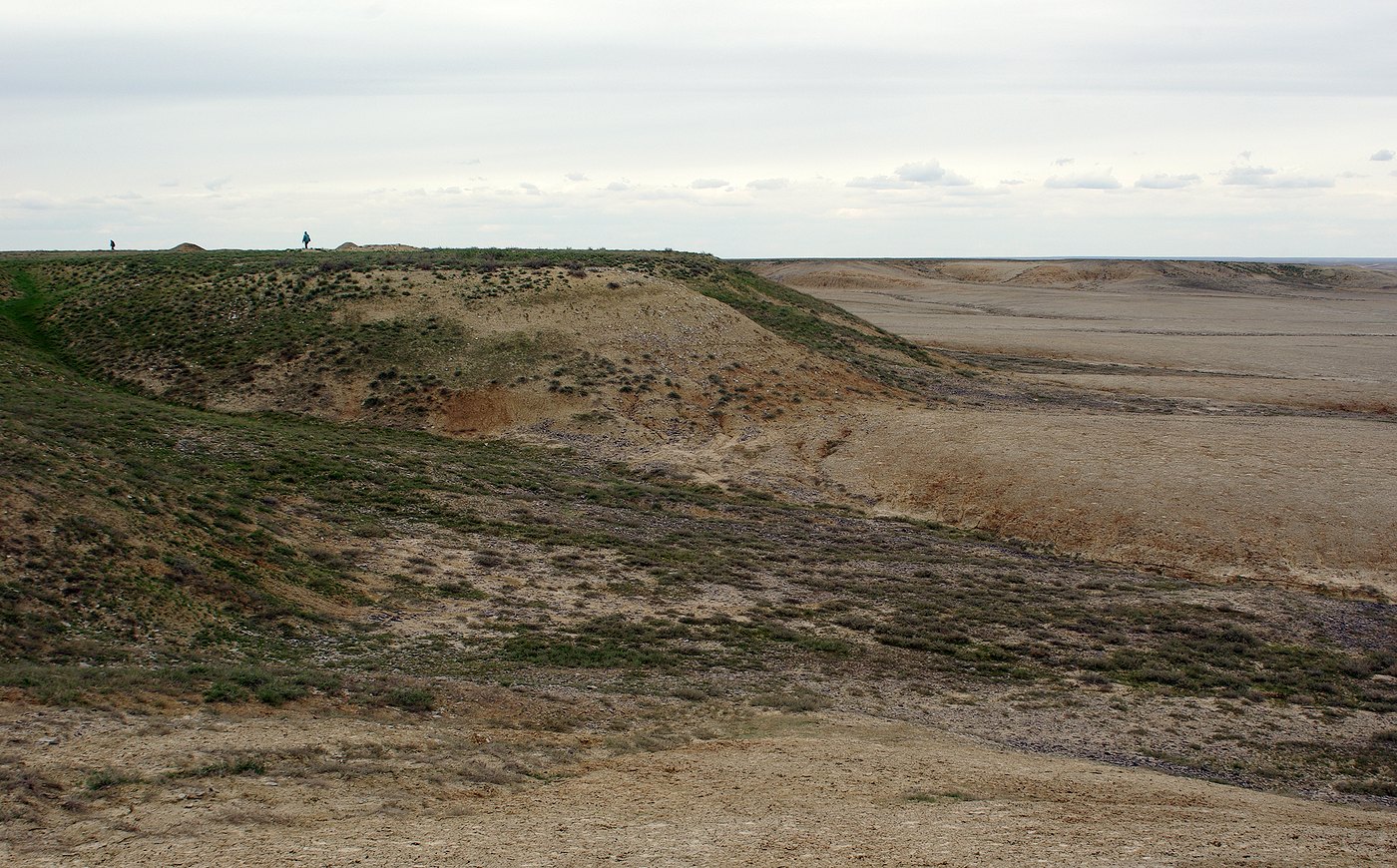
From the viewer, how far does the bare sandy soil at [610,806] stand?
810cm

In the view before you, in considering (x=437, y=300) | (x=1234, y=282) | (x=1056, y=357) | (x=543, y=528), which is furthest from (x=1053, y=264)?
(x=543, y=528)

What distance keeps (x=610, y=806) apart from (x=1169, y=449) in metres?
21.9

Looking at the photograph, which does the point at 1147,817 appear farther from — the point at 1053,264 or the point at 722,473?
the point at 1053,264

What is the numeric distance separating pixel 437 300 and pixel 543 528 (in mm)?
17729

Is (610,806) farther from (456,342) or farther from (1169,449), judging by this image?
(456,342)

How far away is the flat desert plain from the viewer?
836 inches

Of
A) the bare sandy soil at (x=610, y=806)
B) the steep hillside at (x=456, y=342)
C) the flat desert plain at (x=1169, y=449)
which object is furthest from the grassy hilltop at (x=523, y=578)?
the flat desert plain at (x=1169, y=449)

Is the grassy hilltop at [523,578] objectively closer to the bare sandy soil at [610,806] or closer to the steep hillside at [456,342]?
the steep hillside at [456,342]

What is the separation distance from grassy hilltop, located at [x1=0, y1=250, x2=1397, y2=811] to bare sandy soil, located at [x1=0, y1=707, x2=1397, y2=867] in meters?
0.94

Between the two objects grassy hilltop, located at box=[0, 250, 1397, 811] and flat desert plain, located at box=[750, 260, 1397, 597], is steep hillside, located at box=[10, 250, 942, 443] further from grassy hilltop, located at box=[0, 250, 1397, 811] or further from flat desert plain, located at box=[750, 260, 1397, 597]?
flat desert plain, located at box=[750, 260, 1397, 597]

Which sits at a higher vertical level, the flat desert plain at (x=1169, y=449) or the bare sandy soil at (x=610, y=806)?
the flat desert plain at (x=1169, y=449)

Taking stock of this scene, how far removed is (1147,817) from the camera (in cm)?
938

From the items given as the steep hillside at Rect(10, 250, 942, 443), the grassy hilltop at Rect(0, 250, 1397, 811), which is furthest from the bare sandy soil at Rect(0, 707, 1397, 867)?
the steep hillside at Rect(10, 250, 942, 443)

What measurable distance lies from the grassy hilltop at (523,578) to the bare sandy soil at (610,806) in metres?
0.94
